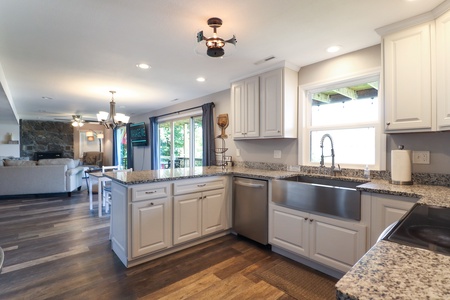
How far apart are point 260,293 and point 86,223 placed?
297cm

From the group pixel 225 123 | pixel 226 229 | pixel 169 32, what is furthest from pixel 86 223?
pixel 169 32

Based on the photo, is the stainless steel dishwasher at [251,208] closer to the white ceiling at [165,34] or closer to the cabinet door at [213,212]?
the cabinet door at [213,212]

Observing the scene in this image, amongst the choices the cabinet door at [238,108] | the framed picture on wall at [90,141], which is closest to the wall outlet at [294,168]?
the cabinet door at [238,108]

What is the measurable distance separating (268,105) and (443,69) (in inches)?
68.2

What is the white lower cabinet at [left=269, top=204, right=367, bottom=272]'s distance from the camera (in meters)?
2.02

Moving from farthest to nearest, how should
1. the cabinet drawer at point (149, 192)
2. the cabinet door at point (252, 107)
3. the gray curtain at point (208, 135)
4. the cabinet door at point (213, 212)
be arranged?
the gray curtain at point (208, 135)
the cabinet door at point (252, 107)
the cabinet door at point (213, 212)
the cabinet drawer at point (149, 192)

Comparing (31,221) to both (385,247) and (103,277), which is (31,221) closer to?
(103,277)

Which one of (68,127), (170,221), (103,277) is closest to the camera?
(103,277)

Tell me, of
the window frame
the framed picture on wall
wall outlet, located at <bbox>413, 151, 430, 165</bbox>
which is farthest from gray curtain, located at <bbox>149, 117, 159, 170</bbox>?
wall outlet, located at <bbox>413, 151, 430, 165</bbox>

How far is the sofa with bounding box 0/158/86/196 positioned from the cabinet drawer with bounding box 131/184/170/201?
13.8 ft

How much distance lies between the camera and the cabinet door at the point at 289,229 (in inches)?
92.9

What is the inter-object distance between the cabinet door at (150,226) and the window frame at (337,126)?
73.2 inches

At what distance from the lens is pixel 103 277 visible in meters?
2.15

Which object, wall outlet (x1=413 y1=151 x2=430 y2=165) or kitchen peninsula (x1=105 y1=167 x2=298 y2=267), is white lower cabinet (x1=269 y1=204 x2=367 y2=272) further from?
wall outlet (x1=413 y1=151 x2=430 y2=165)
